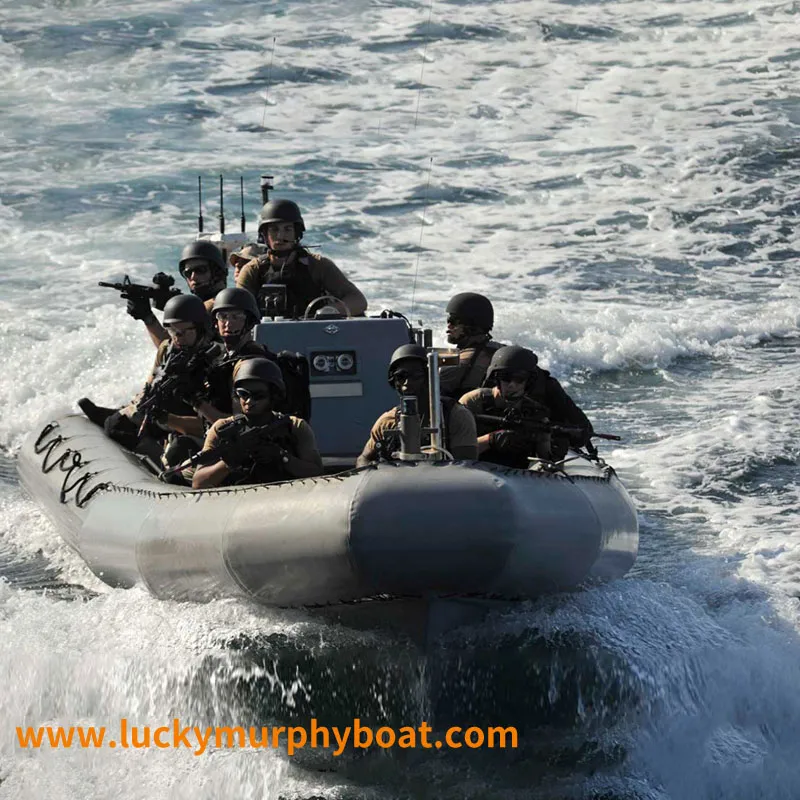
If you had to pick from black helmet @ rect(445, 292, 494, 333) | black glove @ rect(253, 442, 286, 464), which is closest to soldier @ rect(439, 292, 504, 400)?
black helmet @ rect(445, 292, 494, 333)

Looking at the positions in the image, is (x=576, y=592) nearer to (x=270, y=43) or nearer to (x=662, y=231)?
(x=662, y=231)

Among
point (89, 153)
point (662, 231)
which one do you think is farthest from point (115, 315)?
point (662, 231)

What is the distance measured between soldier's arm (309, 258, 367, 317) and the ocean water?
7.61ft

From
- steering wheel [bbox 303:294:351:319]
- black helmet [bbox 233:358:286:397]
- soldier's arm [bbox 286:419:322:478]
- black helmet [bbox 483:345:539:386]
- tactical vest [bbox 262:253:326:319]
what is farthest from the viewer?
tactical vest [bbox 262:253:326:319]

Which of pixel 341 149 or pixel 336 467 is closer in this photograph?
pixel 336 467

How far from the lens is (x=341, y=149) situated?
20.1 metres

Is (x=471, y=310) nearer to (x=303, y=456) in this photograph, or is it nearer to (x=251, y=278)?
(x=303, y=456)

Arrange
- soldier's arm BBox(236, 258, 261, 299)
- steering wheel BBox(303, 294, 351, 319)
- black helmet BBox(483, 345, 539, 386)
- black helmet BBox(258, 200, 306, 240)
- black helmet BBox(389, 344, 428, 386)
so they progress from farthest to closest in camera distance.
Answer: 1. soldier's arm BBox(236, 258, 261, 299)
2. black helmet BBox(258, 200, 306, 240)
3. steering wheel BBox(303, 294, 351, 319)
4. black helmet BBox(483, 345, 539, 386)
5. black helmet BBox(389, 344, 428, 386)

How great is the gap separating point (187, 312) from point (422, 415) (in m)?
1.78

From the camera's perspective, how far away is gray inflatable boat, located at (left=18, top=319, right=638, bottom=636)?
20.8 ft

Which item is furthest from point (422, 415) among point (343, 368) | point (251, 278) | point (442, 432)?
point (251, 278)

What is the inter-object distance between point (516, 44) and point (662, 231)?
5719 mm

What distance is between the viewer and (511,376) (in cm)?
767

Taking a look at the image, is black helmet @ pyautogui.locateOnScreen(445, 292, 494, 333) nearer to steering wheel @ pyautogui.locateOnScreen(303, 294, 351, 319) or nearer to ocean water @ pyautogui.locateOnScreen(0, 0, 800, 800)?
steering wheel @ pyautogui.locateOnScreen(303, 294, 351, 319)
